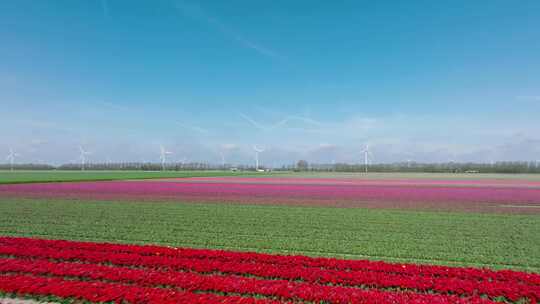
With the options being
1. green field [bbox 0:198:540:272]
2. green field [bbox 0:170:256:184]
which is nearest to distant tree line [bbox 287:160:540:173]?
green field [bbox 0:170:256:184]

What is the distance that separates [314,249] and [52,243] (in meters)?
10.2

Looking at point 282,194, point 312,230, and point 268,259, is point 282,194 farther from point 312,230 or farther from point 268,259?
point 268,259

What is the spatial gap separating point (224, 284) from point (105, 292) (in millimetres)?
2894

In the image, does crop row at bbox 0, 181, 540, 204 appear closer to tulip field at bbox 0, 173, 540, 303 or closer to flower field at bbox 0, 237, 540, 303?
tulip field at bbox 0, 173, 540, 303

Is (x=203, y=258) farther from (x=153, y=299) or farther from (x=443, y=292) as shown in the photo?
(x=443, y=292)

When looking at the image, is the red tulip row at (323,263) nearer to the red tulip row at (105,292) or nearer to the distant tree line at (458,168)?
the red tulip row at (105,292)

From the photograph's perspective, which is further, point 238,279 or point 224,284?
point 238,279

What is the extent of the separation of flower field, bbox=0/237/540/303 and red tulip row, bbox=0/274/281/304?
21mm

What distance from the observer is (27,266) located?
9.97m

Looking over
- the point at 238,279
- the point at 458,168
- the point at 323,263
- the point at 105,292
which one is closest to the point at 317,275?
the point at 323,263

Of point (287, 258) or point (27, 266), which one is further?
point (287, 258)

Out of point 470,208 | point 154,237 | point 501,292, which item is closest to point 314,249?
point 501,292

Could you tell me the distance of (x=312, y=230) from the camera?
16859 mm

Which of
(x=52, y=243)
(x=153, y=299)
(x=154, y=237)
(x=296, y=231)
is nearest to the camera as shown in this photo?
(x=153, y=299)
